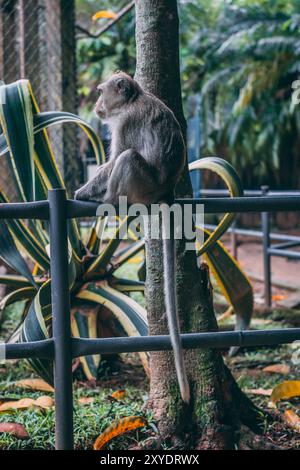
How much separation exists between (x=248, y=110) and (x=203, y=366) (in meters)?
8.56

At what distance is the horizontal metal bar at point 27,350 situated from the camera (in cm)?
188

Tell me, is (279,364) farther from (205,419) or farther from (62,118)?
(62,118)

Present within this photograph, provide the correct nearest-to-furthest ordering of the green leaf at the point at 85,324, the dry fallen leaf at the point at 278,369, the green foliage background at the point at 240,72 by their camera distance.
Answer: the green leaf at the point at 85,324, the dry fallen leaf at the point at 278,369, the green foliage background at the point at 240,72

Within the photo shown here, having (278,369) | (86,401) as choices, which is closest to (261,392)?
(278,369)

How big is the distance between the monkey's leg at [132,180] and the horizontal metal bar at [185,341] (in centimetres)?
61

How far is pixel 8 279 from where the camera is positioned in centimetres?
354

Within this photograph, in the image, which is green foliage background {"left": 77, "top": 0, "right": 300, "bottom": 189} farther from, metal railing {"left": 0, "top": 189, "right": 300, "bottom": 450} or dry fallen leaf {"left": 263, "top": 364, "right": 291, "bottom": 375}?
metal railing {"left": 0, "top": 189, "right": 300, "bottom": 450}

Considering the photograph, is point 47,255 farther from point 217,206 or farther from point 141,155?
point 217,206

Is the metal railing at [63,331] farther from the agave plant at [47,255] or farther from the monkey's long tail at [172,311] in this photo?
the agave plant at [47,255]

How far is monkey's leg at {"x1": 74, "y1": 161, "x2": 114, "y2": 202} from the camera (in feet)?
8.22

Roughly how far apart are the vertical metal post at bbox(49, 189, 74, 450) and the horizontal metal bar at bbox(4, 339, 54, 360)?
2 centimetres

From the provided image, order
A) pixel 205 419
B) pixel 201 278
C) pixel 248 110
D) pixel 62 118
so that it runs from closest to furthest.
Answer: pixel 205 419 < pixel 201 278 < pixel 62 118 < pixel 248 110

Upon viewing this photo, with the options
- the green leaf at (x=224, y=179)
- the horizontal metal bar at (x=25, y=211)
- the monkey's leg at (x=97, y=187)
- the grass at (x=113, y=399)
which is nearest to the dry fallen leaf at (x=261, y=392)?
the grass at (x=113, y=399)
